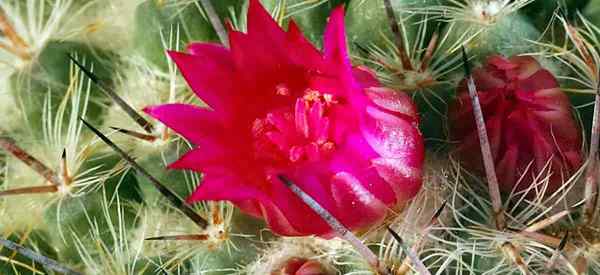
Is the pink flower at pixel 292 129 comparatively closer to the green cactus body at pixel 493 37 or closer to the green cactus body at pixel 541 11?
the green cactus body at pixel 493 37

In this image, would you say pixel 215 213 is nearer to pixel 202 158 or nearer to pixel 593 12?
pixel 202 158

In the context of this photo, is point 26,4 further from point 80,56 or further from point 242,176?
point 242,176

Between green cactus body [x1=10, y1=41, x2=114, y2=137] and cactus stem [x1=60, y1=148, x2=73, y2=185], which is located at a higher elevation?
green cactus body [x1=10, y1=41, x2=114, y2=137]

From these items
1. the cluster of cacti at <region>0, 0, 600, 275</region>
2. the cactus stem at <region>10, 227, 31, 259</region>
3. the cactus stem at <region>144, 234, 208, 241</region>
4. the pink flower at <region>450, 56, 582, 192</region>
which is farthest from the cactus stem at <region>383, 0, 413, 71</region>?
the cactus stem at <region>10, 227, 31, 259</region>

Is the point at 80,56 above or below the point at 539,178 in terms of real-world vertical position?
above

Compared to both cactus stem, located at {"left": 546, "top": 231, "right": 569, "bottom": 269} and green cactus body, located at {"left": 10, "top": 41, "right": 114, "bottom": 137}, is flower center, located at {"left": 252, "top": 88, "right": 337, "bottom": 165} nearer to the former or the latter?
cactus stem, located at {"left": 546, "top": 231, "right": 569, "bottom": 269}

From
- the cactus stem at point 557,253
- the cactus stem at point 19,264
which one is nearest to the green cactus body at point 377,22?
the cactus stem at point 557,253

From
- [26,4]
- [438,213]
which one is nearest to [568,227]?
[438,213]
